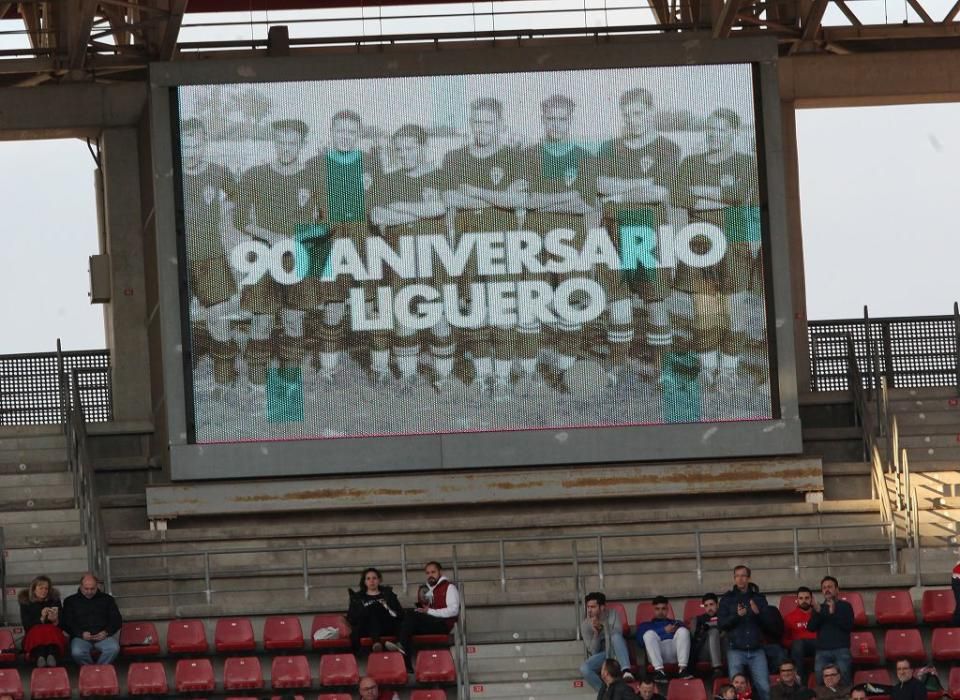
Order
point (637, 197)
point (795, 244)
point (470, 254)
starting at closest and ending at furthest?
point (470, 254), point (637, 197), point (795, 244)

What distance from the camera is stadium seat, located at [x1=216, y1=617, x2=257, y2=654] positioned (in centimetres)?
1698

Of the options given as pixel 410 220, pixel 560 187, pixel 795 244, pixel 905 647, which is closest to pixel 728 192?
pixel 560 187

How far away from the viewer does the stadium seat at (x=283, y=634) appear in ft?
55.4

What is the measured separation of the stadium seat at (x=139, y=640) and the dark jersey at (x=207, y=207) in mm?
4527

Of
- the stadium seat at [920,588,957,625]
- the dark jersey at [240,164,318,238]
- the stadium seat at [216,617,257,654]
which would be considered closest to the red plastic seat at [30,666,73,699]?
the stadium seat at [216,617,257,654]

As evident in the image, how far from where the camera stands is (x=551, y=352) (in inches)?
793

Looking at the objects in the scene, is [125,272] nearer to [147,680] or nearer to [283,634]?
[283,634]

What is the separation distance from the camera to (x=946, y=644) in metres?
16.5

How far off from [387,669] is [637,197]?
6318mm

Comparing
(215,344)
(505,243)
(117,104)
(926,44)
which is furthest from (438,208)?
(926,44)

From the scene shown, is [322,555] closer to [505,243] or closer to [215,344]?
[215,344]

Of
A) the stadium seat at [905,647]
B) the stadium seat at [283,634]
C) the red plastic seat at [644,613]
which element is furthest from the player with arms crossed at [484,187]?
the stadium seat at [905,647]

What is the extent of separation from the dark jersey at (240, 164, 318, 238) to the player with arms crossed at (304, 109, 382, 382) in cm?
12

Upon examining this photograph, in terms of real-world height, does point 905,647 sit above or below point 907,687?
above
